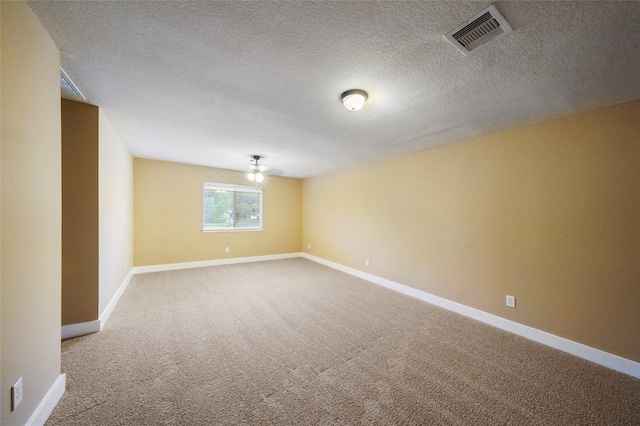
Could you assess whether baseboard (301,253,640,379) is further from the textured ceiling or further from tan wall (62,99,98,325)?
tan wall (62,99,98,325)

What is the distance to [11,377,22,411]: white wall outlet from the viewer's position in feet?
3.77

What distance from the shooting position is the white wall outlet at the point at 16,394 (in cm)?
115

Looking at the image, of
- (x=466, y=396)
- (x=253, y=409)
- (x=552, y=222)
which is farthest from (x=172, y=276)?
(x=552, y=222)

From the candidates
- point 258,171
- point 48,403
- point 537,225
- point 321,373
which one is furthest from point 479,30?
point 258,171

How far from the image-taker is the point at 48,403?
57.2 inches

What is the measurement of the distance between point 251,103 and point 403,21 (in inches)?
57.8

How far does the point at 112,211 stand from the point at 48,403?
7.26 feet

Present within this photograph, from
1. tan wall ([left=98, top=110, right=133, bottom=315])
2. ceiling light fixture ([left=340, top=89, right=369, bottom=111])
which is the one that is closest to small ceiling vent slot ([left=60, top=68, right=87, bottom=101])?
tan wall ([left=98, top=110, right=133, bottom=315])

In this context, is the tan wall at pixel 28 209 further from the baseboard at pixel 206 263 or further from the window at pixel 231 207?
the window at pixel 231 207

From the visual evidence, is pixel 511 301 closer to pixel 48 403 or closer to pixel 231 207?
pixel 48 403

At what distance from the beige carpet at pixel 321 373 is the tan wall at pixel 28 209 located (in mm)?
471

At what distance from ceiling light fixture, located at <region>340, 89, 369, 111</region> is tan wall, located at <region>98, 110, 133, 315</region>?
2.65 meters

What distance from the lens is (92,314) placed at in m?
2.46

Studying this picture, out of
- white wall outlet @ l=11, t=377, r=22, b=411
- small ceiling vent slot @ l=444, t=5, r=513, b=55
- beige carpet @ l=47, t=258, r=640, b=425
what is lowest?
beige carpet @ l=47, t=258, r=640, b=425
